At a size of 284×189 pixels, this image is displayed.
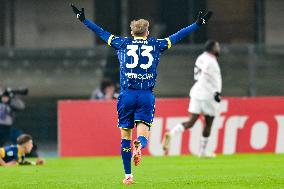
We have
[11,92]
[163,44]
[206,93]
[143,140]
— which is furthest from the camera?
[11,92]

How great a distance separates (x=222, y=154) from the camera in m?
21.8

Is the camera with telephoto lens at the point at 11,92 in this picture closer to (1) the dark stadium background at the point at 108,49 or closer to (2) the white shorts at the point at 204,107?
(1) the dark stadium background at the point at 108,49

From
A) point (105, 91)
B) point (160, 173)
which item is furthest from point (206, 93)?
point (160, 173)

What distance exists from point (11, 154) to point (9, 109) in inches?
174

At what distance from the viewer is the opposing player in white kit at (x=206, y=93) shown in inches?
802

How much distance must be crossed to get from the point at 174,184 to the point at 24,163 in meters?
6.05

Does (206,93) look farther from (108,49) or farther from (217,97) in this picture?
(108,49)

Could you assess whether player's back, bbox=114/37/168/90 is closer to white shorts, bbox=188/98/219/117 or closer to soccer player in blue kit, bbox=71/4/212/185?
soccer player in blue kit, bbox=71/4/212/185

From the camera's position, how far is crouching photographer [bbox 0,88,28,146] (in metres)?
22.5

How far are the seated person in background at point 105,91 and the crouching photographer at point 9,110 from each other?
5.03 ft

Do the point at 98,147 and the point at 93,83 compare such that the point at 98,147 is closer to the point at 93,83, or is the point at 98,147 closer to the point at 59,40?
the point at 93,83

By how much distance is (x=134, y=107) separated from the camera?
13289 millimetres

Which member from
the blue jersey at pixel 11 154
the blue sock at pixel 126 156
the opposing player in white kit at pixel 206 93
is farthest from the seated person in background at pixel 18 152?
the blue sock at pixel 126 156

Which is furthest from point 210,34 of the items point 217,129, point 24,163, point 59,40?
point 24,163
